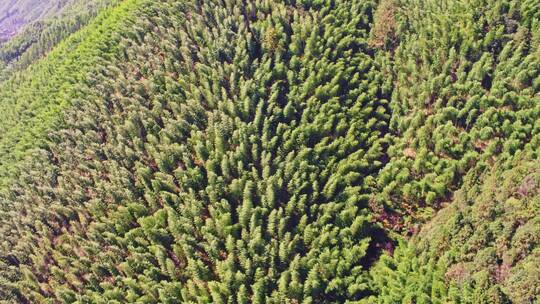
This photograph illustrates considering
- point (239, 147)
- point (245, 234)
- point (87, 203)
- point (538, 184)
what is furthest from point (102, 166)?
point (538, 184)

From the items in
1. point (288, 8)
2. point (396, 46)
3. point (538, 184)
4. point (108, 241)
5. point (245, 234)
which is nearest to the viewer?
point (538, 184)

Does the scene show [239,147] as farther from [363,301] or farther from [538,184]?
[538,184]

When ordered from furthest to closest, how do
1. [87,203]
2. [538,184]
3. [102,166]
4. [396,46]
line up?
[396,46] < [102,166] < [87,203] < [538,184]

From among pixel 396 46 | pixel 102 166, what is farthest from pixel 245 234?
pixel 396 46

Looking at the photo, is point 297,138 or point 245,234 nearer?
point 245,234

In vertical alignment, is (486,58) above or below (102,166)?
above

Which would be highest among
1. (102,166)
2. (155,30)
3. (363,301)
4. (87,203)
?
(155,30)
